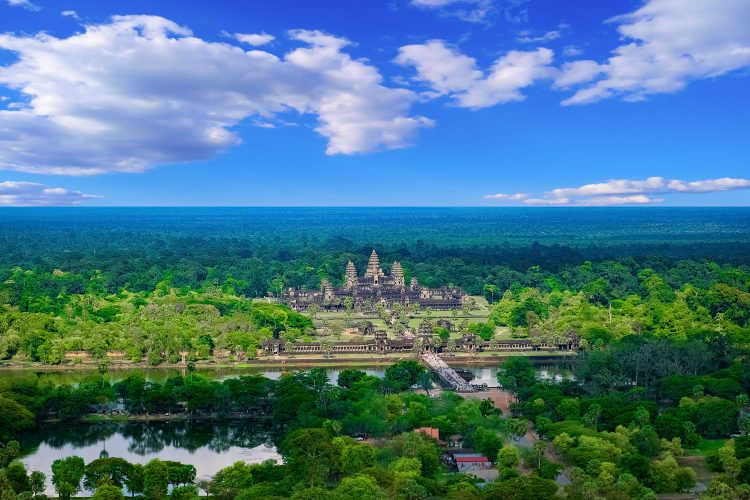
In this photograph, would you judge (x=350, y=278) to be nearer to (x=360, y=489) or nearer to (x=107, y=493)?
(x=107, y=493)

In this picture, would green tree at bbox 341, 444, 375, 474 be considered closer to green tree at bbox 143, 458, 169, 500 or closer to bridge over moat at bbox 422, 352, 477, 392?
green tree at bbox 143, 458, 169, 500

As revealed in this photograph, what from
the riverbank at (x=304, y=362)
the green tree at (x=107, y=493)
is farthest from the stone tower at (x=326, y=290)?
the green tree at (x=107, y=493)

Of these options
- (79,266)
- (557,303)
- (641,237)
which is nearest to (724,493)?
(557,303)

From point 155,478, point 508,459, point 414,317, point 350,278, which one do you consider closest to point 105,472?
point 155,478

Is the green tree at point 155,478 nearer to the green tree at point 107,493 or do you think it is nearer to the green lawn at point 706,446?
the green tree at point 107,493

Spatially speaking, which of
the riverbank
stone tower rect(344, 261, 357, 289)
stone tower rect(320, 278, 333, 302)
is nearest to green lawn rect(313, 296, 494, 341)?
stone tower rect(320, 278, 333, 302)

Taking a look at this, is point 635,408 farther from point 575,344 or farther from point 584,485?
point 575,344
